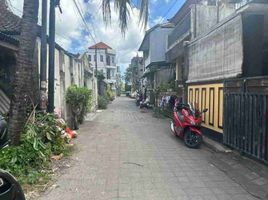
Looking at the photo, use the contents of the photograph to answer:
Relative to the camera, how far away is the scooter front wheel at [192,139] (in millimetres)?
10227

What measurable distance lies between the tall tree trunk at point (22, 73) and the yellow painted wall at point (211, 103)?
578cm

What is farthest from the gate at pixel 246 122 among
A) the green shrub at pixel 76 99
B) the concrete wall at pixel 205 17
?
the green shrub at pixel 76 99

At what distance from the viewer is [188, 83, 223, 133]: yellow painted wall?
1018 cm

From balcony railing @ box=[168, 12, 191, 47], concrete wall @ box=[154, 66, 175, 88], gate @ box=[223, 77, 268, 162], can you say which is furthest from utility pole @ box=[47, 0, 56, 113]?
concrete wall @ box=[154, 66, 175, 88]

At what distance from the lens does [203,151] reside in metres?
9.66

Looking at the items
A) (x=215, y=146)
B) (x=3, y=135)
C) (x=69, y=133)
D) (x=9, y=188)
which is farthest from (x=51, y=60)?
(x=9, y=188)

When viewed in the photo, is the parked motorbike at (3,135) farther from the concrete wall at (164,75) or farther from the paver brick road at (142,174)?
the concrete wall at (164,75)

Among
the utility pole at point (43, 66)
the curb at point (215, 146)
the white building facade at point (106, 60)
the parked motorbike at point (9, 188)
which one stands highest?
the white building facade at point (106, 60)

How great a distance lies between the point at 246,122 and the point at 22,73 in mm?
5186

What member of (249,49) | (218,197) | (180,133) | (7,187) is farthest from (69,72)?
(7,187)

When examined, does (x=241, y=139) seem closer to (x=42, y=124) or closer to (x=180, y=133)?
(x=180, y=133)

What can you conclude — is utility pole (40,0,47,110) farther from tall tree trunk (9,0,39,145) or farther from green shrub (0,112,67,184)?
tall tree trunk (9,0,39,145)

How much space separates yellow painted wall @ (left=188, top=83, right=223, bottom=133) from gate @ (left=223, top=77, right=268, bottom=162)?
97 centimetres

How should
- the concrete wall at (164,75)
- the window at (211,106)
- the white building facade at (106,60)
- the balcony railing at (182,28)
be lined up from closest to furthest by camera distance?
the window at (211,106)
the balcony railing at (182,28)
the concrete wall at (164,75)
the white building facade at (106,60)
